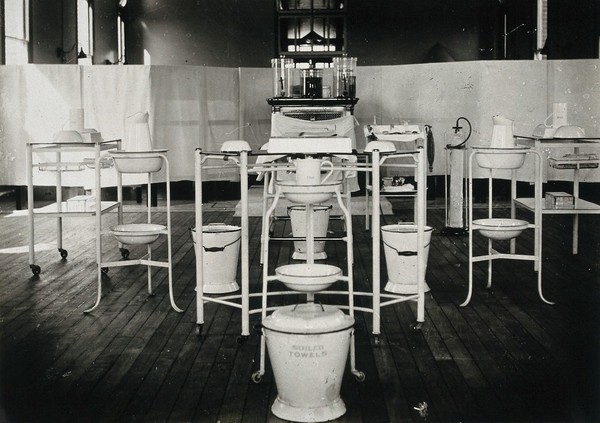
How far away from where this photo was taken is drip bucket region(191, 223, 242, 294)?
5.24 metres

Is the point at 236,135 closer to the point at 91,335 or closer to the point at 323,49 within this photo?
the point at 323,49

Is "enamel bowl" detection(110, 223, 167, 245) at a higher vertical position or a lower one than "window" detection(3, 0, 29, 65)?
lower

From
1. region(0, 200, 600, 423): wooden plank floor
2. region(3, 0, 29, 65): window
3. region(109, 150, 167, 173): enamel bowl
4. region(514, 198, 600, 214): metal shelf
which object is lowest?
region(0, 200, 600, 423): wooden plank floor

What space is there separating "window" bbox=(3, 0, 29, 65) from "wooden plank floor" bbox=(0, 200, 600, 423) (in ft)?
15.6

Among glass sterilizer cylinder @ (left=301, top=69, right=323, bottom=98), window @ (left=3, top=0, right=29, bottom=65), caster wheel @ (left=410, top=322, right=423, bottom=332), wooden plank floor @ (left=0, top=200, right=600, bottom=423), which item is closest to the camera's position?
wooden plank floor @ (left=0, top=200, right=600, bottom=423)

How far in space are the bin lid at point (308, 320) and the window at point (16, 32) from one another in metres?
8.06

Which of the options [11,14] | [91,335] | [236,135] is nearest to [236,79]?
[236,135]

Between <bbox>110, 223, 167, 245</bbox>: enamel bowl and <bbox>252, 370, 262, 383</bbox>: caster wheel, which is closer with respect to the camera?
<bbox>252, 370, 262, 383</bbox>: caster wheel

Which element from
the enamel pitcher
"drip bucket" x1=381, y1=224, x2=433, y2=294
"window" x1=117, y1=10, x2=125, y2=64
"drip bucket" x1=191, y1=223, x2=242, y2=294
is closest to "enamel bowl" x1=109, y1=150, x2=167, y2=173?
"drip bucket" x1=191, y1=223, x2=242, y2=294

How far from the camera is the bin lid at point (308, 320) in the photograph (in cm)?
318

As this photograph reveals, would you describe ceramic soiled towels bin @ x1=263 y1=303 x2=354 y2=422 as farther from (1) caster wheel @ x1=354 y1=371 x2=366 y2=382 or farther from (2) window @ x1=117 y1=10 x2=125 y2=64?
(2) window @ x1=117 y1=10 x2=125 y2=64

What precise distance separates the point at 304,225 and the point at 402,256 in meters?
1.45

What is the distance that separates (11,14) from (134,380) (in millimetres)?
7814

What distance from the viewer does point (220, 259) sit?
5.27 metres
